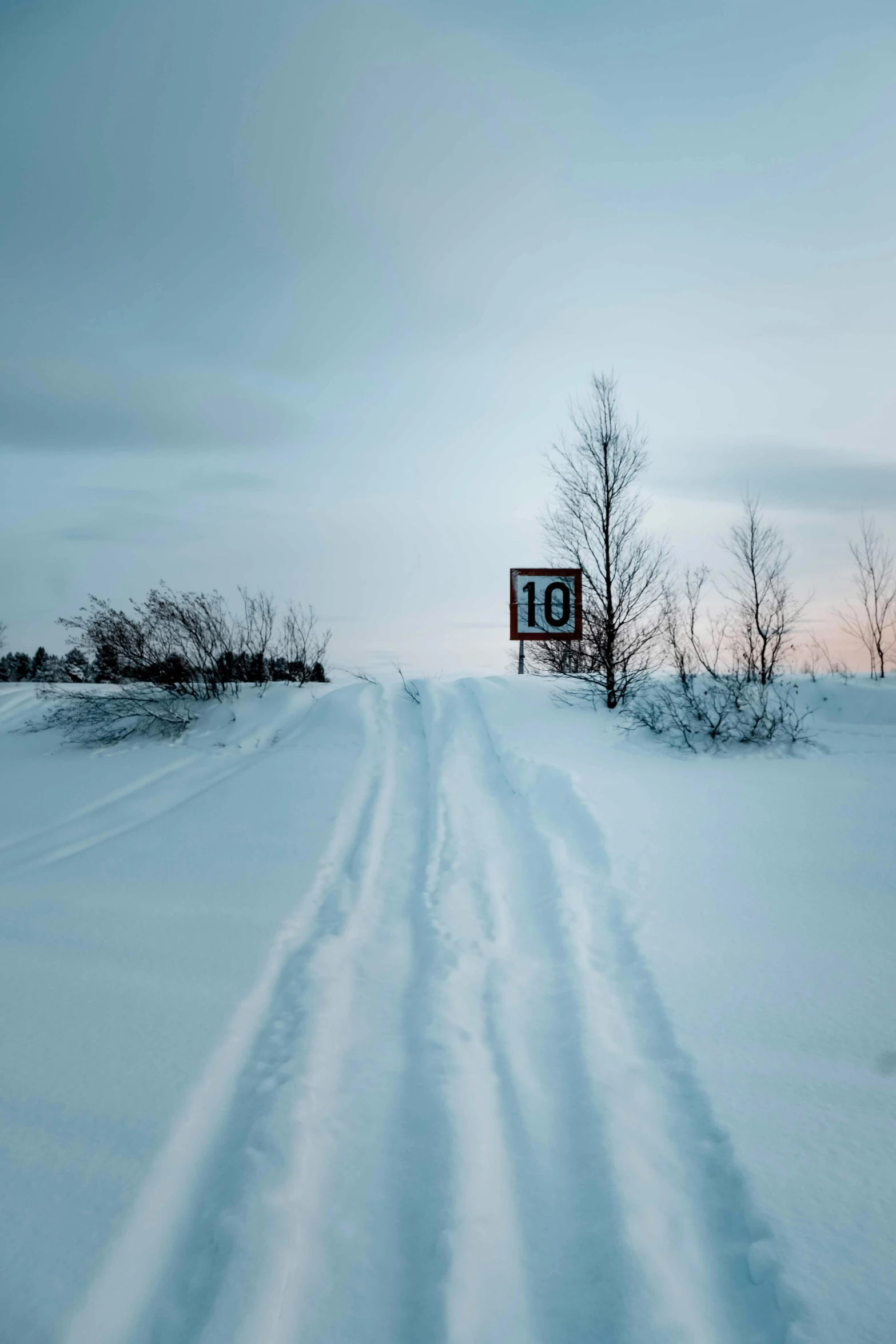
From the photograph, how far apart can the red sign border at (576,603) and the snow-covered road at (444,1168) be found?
10.3 metres

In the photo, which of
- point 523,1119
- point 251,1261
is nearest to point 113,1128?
point 251,1261

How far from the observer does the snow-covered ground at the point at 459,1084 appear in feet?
6.19

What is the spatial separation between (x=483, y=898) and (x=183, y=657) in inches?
375

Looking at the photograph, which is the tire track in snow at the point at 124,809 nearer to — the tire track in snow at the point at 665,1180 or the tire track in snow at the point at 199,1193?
the tire track in snow at the point at 199,1193

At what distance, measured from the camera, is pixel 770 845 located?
5281mm

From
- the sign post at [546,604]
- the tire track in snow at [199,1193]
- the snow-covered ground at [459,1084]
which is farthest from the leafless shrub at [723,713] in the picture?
the tire track in snow at [199,1193]

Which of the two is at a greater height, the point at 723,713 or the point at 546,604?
the point at 546,604

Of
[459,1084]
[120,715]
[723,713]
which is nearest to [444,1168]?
[459,1084]

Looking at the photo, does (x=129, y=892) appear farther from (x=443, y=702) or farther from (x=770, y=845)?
(x=443, y=702)

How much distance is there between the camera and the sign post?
46.4ft

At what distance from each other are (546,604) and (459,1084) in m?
12.5

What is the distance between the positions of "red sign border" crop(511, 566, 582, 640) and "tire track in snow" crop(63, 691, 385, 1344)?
11.3m

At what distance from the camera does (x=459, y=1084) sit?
276 centimetres

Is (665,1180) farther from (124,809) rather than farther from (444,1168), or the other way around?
(124,809)
